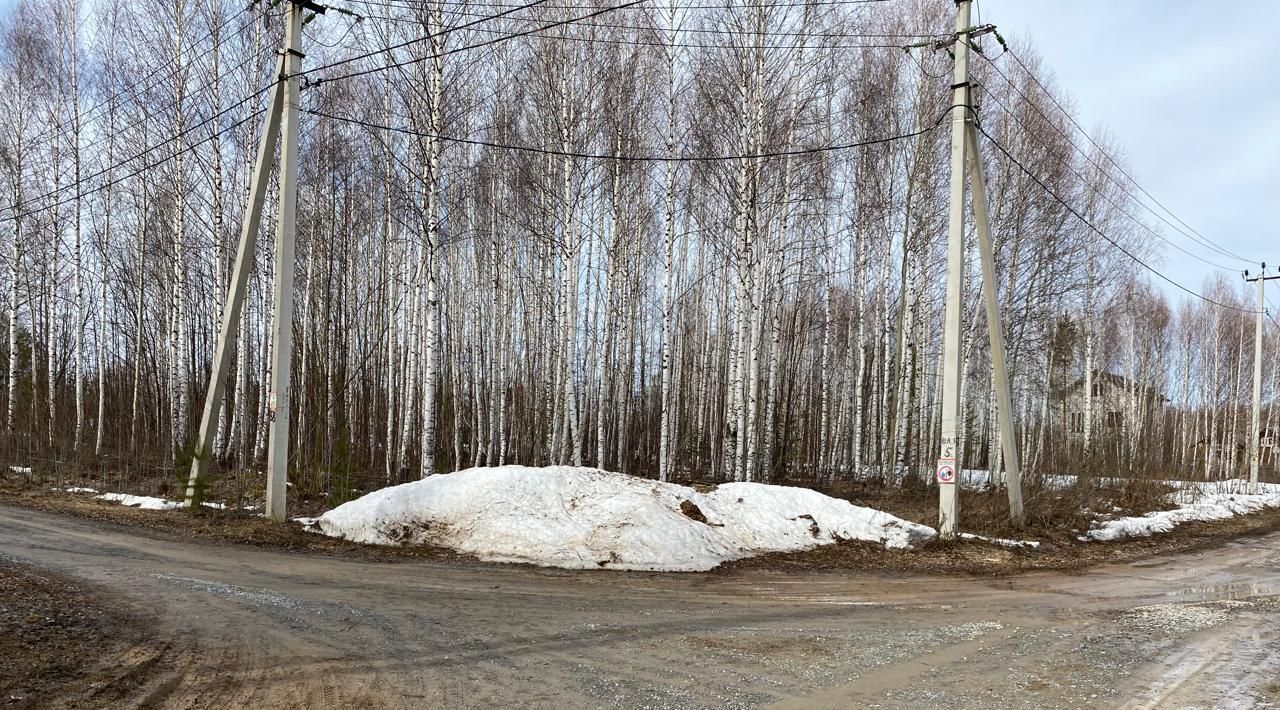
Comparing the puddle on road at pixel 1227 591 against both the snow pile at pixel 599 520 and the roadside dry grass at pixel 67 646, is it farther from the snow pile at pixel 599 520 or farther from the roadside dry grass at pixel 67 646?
Result: the roadside dry grass at pixel 67 646

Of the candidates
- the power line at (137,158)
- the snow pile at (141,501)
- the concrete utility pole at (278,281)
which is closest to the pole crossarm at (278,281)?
the concrete utility pole at (278,281)

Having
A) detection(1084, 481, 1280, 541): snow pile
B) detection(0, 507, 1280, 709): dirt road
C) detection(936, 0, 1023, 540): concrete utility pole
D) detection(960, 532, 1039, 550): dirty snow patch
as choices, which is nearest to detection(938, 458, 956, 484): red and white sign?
detection(936, 0, 1023, 540): concrete utility pole

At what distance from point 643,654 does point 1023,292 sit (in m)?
22.3

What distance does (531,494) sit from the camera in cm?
1013

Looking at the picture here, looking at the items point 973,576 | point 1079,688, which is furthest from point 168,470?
point 1079,688

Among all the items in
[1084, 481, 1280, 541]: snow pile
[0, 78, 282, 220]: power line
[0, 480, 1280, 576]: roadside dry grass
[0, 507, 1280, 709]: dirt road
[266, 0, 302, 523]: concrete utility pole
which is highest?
[0, 78, 282, 220]: power line

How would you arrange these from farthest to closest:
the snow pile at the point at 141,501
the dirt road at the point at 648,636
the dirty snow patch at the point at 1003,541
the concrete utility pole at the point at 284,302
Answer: the snow pile at the point at 141,501 < the dirty snow patch at the point at 1003,541 < the concrete utility pole at the point at 284,302 < the dirt road at the point at 648,636

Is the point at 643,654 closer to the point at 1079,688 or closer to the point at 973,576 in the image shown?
the point at 1079,688

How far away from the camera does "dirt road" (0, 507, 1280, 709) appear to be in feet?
14.2

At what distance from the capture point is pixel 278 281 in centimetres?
1057

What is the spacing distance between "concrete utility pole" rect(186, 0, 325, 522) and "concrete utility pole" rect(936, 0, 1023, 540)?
32.0ft

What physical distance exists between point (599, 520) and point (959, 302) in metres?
6.28

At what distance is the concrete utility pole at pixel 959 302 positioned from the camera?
11039mm

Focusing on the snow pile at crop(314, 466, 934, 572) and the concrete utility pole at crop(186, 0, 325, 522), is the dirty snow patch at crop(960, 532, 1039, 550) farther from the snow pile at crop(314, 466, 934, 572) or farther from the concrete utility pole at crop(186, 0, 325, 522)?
the concrete utility pole at crop(186, 0, 325, 522)
